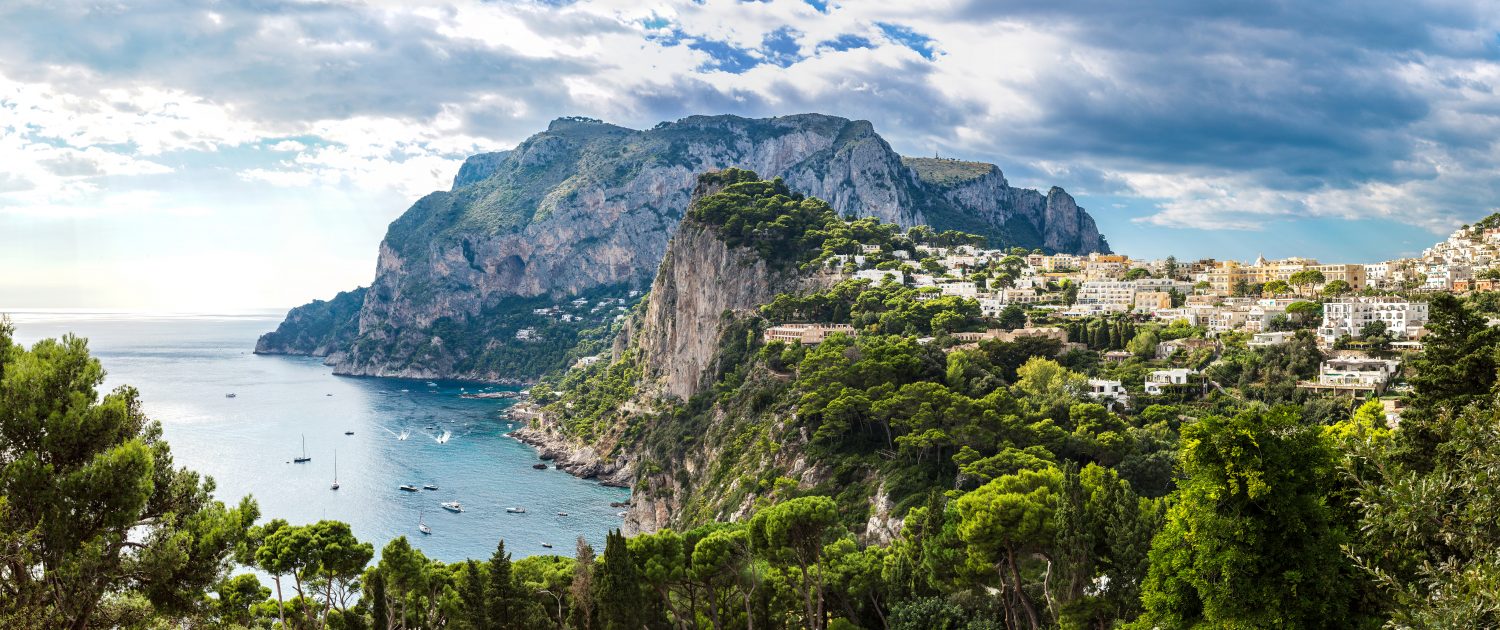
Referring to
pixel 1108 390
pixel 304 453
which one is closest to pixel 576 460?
pixel 304 453

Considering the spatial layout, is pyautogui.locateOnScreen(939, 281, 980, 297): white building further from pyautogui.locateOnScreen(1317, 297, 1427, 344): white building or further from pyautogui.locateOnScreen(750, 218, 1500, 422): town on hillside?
pyautogui.locateOnScreen(1317, 297, 1427, 344): white building

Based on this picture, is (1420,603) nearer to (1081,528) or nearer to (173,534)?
(1081,528)

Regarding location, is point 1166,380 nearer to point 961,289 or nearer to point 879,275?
point 961,289

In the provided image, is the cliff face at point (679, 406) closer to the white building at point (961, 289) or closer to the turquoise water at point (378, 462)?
the turquoise water at point (378, 462)

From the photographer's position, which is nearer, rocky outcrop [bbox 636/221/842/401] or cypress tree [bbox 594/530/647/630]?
cypress tree [bbox 594/530/647/630]

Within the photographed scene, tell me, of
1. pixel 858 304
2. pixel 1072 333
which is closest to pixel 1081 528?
pixel 1072 333

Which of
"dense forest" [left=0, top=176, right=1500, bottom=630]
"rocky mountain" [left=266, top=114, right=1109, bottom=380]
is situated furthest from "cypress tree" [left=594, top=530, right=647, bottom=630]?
"rocky mountain" [left=266, top=114, right=1109, bottom=380]
